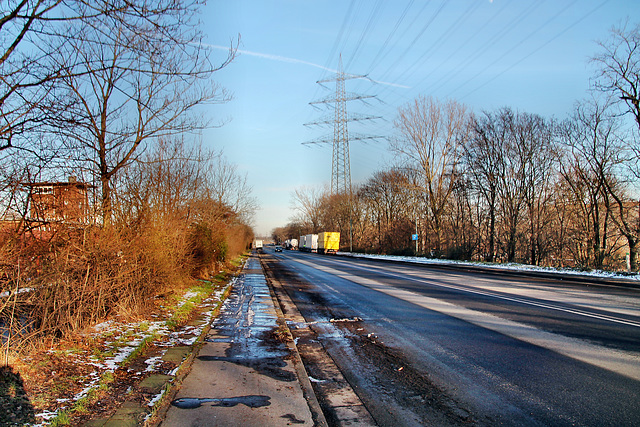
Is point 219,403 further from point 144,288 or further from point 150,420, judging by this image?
point 144,288

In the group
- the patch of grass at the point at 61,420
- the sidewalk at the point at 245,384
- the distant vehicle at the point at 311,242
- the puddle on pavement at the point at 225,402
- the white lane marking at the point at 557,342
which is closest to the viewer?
the patch of grass at the point at 61,420

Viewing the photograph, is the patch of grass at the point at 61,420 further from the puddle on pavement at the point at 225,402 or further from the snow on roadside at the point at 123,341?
the puddle on pavement at the point at 225,402

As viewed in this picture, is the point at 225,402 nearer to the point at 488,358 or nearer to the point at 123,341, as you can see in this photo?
the point at 123,341

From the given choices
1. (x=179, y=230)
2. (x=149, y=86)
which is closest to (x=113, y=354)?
A: (x=149, y=86)

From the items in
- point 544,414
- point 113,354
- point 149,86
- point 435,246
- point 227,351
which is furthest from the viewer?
point 435,246

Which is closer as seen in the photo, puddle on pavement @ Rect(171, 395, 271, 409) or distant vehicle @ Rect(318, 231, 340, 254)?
puddle on pavement @ Rect(171, 395, 271, 409)

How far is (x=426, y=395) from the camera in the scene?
14.8ft

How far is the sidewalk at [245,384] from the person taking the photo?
12.3 ft

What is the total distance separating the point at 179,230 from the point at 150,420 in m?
8.78

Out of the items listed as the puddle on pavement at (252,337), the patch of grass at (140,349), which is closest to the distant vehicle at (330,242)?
the puddle on pavement at (252,337)

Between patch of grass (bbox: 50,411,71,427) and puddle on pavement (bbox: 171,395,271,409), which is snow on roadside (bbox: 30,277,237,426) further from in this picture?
puddle on pavement (bbox: 171,395,271,409)

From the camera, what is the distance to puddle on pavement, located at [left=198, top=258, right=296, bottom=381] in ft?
→ 17.9

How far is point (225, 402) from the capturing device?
4125mm

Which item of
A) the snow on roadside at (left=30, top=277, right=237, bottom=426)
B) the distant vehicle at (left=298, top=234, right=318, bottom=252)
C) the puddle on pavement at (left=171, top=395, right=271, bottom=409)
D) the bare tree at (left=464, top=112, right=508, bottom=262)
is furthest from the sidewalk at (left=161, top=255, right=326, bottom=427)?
the distant vehicle at (left=298, top=234, right=318, bottom=252)
